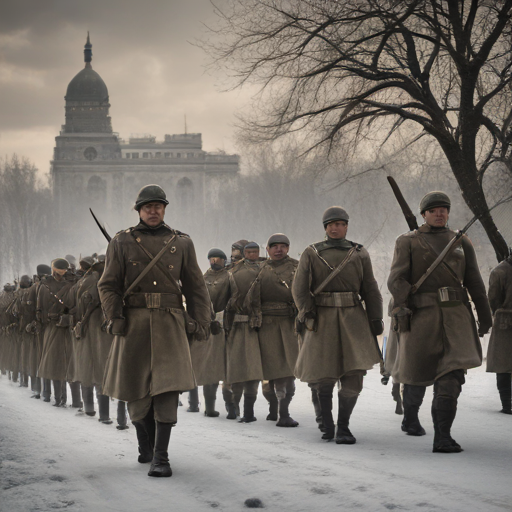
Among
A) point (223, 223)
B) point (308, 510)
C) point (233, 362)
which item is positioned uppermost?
point (223, 223)

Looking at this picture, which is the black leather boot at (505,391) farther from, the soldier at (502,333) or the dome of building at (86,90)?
the dome of building at (86,90)

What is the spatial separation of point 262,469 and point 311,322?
2.30 m

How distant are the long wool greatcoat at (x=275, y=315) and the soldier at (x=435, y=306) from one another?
280 centimetres

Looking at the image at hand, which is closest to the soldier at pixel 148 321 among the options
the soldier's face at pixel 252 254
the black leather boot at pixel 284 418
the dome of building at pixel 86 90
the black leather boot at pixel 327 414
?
the black leather boot at pixel 327 414

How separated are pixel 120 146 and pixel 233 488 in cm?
11145

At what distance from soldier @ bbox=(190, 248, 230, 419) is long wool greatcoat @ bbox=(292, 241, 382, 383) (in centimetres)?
278

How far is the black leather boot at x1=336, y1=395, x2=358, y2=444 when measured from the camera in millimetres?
8672

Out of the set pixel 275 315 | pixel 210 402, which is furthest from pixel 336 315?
pixel 210 402

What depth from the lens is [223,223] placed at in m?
80.3

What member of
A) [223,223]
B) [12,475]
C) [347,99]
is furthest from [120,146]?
[12,475]

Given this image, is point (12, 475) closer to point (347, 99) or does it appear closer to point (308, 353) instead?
point (308, 353)

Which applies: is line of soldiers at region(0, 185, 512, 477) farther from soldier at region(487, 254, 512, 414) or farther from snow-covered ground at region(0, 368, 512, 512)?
snow-covered ground at region(0, 368, 512, 512)

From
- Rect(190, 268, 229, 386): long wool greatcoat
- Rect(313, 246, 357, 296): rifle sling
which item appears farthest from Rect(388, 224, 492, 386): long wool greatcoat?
Rect(190, 268, 229, 386): long wool greatcoat

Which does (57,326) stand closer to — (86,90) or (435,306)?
(435,306)
